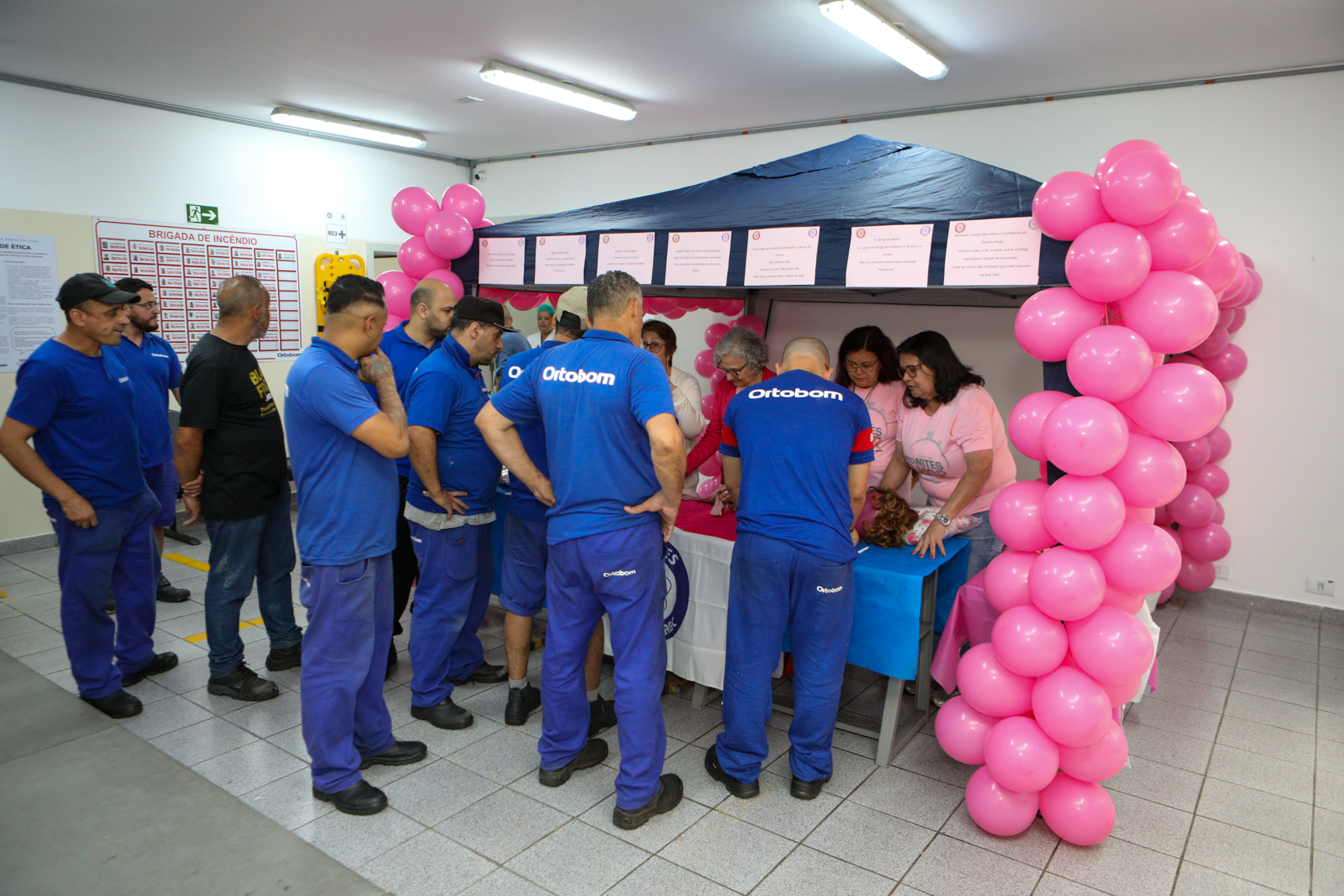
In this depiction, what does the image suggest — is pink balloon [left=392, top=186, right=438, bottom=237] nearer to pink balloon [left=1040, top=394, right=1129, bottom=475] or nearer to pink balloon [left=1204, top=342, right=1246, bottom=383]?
pink balloon [left=1040, top=394, right=1129, bottom=475]

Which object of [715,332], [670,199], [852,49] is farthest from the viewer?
[715,332]

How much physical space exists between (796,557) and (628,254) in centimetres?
169

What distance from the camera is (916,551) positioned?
309cm

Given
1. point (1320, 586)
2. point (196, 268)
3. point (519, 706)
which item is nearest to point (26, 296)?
point (196, 268)

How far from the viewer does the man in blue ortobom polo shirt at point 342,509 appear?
238cm

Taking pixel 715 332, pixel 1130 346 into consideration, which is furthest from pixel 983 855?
pixel 715 332

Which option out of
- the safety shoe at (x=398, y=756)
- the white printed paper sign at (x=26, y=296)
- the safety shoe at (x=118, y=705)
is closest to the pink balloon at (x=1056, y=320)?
the safety shoe at (x=398, y=756)

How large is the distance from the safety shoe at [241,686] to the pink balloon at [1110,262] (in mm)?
3437

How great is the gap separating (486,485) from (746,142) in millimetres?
4356

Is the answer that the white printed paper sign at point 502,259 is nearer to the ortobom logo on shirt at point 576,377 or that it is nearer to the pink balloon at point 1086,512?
the ortobom logo on shirt at point 576,377

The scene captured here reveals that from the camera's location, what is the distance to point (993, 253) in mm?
2676

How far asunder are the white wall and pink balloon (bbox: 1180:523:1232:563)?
1.06 feet

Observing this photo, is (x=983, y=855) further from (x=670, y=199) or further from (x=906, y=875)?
(x=670, y=199)

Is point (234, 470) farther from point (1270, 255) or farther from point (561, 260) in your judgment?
point (1270, 255)
